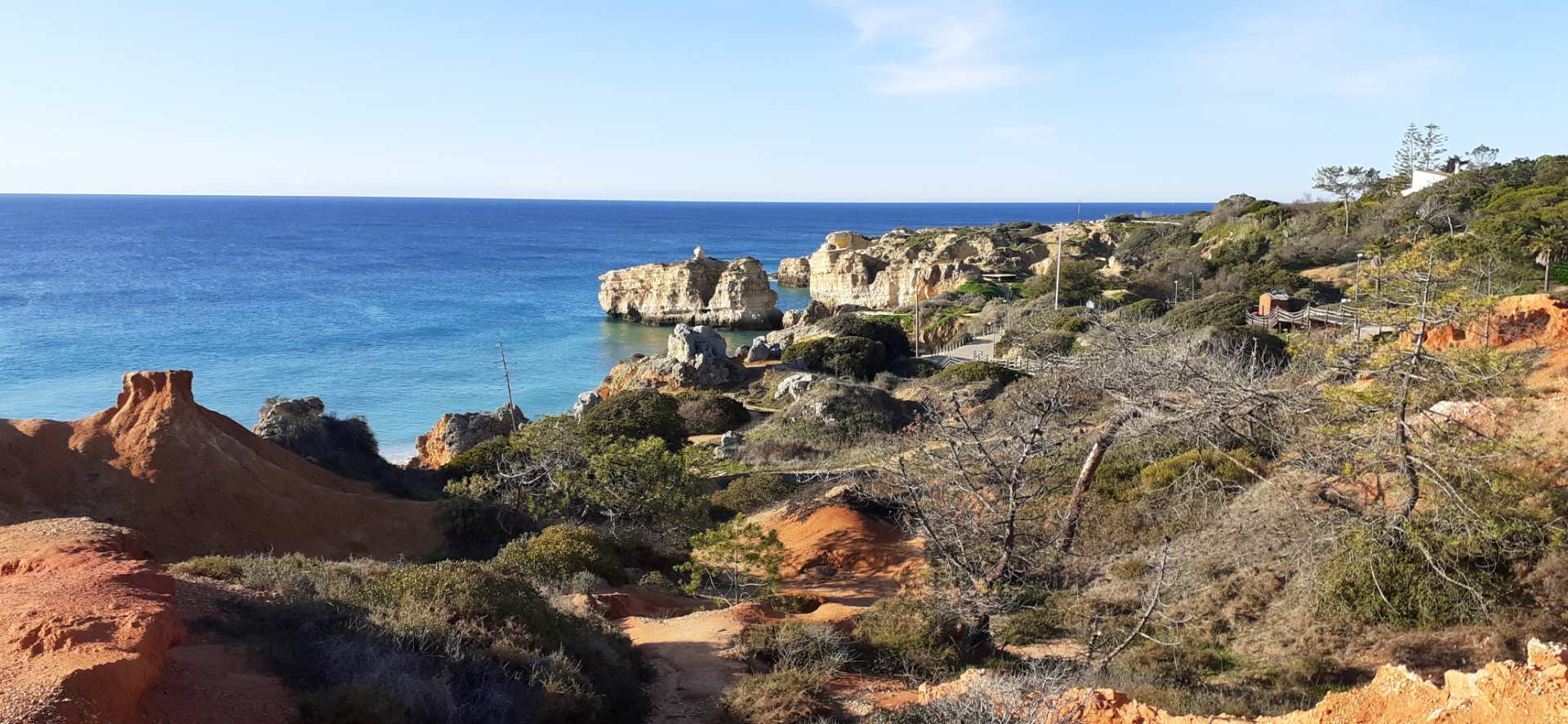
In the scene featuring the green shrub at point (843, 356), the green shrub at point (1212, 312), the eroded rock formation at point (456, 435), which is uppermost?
the green shrub at point (1212, 312)

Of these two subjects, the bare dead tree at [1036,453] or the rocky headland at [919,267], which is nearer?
the bare dead tree at [1036,453]

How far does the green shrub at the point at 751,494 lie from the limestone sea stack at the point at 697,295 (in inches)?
1620

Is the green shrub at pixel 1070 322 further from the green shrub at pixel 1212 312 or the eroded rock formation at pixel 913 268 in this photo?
the eroded rock formation at pixel 913 268

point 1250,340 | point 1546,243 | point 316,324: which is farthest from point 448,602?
point 316,324

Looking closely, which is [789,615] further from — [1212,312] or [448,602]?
[1212,312]

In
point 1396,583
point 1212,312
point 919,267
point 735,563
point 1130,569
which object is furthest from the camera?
point 919,267

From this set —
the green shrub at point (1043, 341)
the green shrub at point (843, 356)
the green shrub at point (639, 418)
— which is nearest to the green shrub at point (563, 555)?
the green shrub at point (639, 418)

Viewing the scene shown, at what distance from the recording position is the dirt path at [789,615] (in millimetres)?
9492

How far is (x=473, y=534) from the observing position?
1759cm

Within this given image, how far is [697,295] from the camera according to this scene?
6375cm

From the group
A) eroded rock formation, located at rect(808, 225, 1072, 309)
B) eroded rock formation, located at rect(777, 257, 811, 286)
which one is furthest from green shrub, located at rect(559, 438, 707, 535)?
eroded rock formation, located at rect(777, 257, 811, 286)

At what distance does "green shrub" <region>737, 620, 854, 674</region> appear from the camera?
10008mm

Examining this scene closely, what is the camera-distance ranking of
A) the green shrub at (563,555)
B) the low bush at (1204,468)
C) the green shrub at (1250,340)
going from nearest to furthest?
A: the green shrub at (563,555) → the low bush at (1204,468) → the green shrub at (1250,340)

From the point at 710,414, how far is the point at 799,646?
19.0m
